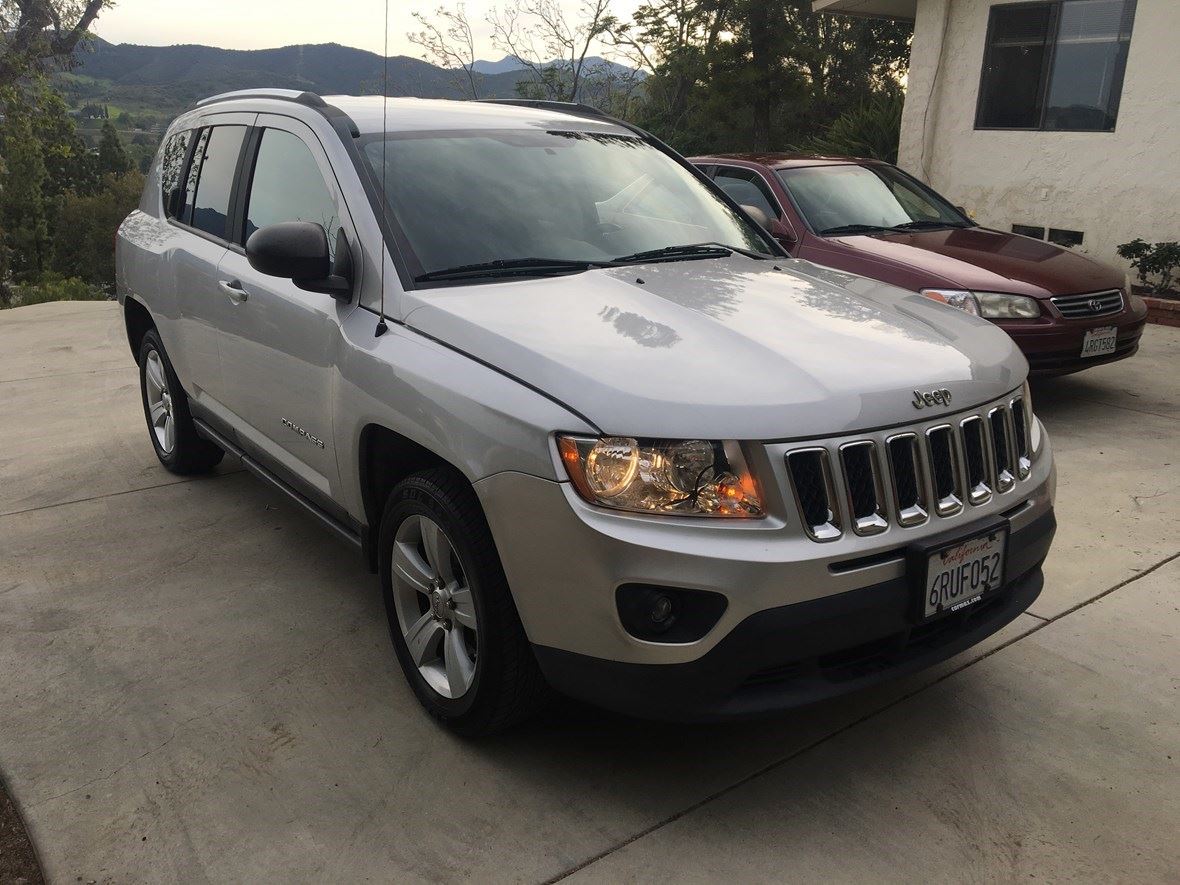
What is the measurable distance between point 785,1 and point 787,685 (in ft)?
93.3

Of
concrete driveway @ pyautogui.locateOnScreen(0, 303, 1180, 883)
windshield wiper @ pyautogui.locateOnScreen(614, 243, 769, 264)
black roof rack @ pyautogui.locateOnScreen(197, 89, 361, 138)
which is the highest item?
black roof rack @ pyautogui.locateOnScreen(197, 89, 361, 138)

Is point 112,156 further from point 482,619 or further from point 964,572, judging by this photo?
point 964,572

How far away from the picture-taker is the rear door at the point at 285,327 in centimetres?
337

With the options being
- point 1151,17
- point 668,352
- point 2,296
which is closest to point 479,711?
point 668,352

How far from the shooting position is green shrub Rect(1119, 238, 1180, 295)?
9414mm

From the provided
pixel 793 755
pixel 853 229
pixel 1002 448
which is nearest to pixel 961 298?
pixel 853 229

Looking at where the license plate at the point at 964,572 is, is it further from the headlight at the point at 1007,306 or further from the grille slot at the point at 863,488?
the headlight at the point at 1007,306

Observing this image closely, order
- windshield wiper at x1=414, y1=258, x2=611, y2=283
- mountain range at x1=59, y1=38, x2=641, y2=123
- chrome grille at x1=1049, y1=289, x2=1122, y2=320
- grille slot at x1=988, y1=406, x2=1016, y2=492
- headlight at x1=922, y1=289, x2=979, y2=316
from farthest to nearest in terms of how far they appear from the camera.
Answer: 1. chrome grille at x1=1049, y1=289, x2=1122, y2=320
2. headlight at x1=922, y1=289, x2=979, y2=316
3. mountain range at x1=59, y1=38, x2=641, y2=123
4. windshield wiper at x1=414, y1=258, x2=611, y2=283
5. grille slot at x1=988, y1=406, x2=1016, y2=492

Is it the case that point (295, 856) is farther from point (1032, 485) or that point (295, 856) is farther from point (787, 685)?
point (1032, 485)

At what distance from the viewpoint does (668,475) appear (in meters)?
2.40

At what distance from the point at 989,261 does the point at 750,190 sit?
5.74 feet

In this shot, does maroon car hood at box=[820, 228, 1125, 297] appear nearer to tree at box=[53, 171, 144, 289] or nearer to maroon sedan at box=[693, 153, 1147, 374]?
maroon sedan at box=[693, 153, 1147, 374]

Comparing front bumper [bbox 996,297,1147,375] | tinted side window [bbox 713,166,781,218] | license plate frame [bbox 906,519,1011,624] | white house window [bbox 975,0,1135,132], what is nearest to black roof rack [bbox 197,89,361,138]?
license plate frame [bbox 906,519,1011,624]

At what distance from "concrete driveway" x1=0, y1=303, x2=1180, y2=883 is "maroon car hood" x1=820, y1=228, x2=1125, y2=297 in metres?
2.12
